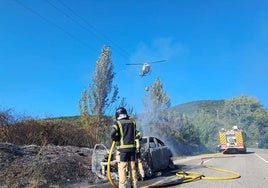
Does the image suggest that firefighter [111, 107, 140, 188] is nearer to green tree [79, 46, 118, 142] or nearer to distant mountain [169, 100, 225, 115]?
green tree [79, 46, 118, 142]

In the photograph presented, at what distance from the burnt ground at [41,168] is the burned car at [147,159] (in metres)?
0.59

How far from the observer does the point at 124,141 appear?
7652 millimetres

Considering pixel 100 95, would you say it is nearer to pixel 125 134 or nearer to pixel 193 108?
pixel 125 134

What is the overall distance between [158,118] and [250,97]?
68.2m

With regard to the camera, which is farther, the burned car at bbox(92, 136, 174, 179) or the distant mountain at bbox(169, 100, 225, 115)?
the distant mountain at bbox(169, 100, 225, 115)

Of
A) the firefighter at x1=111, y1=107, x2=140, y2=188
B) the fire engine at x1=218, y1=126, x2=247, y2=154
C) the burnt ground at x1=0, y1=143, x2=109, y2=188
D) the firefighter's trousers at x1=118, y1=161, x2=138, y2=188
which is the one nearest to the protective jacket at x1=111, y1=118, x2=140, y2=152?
the firefighter at x1=111, y1=107, x2=140, y2=188

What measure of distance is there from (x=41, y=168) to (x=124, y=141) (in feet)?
17.4

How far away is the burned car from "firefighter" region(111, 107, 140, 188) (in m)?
3.16

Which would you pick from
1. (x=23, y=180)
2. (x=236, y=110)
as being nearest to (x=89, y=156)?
(x=23, y=180)

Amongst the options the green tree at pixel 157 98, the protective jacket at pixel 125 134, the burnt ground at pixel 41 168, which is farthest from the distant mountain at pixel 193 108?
the protective jacket at pixel 125 134

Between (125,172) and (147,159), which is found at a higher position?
(147,159)

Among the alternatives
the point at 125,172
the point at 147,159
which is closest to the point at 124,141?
the point at 125,172

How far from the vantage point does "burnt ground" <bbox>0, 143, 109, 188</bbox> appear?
34.4 feet

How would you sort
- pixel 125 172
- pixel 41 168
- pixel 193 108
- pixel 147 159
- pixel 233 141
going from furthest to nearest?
pixel 193 108 → pixel 233 141 → pixel 147 159 → pixel 41 168 → pixel 125 172
